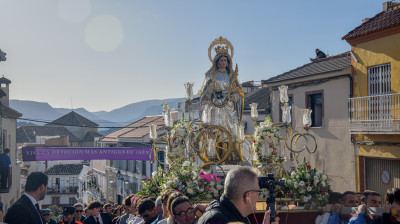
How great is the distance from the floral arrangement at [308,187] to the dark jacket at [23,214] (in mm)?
4615

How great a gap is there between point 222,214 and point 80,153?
21577mm

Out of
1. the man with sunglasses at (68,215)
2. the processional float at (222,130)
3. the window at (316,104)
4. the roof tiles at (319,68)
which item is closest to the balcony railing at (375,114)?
the roof tiles at (319,68)

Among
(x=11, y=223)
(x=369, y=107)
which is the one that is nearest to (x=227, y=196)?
(x=11, y=223)

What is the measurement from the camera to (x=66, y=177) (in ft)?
182

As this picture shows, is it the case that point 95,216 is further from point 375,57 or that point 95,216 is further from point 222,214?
point 375,57

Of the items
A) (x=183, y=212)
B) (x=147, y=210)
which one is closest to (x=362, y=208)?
(x=183, y=212)

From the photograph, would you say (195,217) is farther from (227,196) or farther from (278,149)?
(278,149)

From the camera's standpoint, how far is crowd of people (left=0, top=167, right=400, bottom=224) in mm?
3297

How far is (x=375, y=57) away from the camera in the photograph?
15.5 metres

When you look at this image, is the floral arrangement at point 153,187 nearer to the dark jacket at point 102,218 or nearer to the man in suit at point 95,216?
the dark jacket at point 102,218

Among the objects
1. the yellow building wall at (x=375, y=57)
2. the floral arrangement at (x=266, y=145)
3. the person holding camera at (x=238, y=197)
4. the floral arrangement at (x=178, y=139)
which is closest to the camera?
the person holding camera at (x=238, y=197)

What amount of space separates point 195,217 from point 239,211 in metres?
1.52

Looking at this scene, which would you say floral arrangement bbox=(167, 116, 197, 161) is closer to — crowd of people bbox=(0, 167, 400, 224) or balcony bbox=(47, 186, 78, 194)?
crowd of people bbox=(0, 167, 400, 224)

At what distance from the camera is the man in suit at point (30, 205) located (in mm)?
5109
